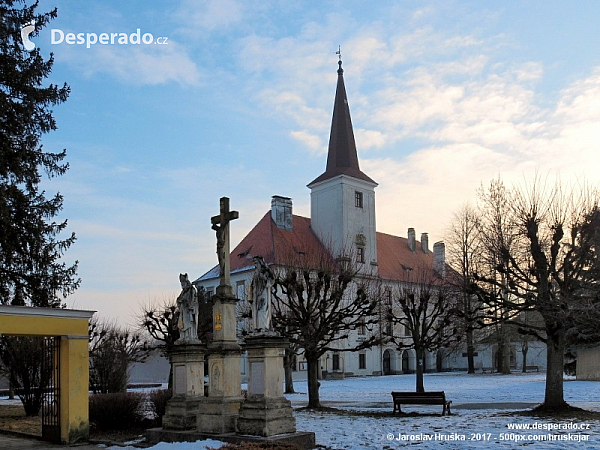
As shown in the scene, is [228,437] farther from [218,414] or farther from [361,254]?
[361,254]

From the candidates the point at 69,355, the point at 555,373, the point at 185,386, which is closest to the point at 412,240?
the point at 555,373

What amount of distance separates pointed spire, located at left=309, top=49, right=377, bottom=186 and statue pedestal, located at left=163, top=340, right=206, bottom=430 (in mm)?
39399

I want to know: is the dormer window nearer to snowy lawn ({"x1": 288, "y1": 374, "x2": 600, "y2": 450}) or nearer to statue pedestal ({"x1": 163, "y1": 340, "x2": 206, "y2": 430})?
snowy lawn ({"x1": 288, "y1": 374, "x2": 600, "y2": 450})

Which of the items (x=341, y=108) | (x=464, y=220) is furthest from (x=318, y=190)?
(x=464, y=220)

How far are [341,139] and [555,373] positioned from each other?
128 ft

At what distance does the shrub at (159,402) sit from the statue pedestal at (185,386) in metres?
2.44

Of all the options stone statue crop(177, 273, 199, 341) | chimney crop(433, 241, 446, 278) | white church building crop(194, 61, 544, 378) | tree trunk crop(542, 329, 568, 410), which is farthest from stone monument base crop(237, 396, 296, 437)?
chimney crop(433, 241, 446, 278)

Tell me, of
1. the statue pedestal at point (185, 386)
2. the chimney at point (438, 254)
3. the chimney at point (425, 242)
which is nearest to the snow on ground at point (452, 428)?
the statue pedestal at point (185, 386)

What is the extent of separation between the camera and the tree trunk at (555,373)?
15594mm

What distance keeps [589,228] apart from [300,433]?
989 centimetres

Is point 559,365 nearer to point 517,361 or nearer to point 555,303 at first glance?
point 555,303

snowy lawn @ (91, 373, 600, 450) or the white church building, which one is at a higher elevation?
the white church building

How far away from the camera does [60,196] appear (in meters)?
19.7

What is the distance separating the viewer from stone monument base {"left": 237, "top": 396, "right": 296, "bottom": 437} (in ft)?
38.4
